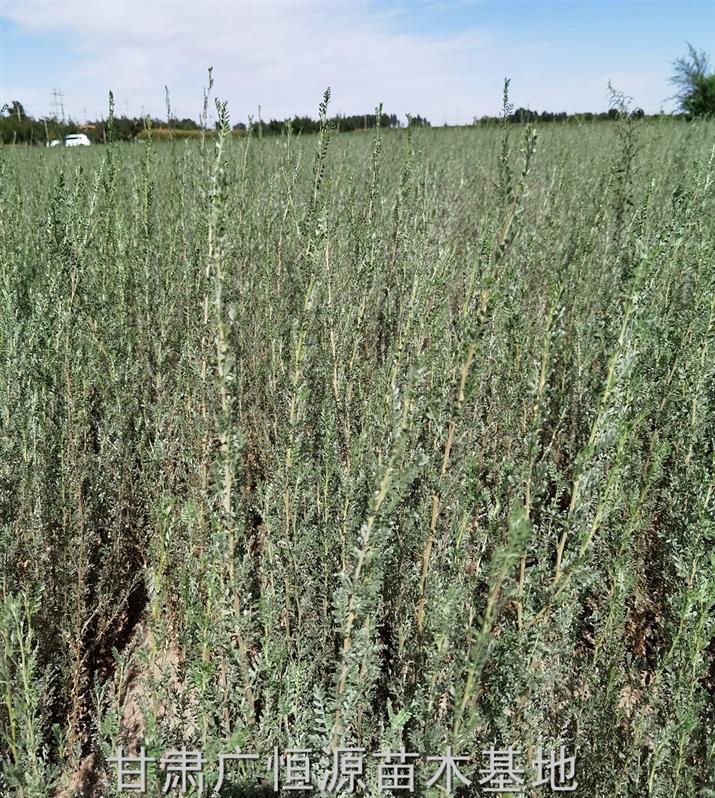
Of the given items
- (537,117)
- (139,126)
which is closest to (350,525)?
(537,117)

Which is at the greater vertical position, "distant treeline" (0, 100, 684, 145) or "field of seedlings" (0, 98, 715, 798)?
"distant treeline" (0, 100, 684, 145)

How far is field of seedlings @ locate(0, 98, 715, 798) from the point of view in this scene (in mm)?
1416

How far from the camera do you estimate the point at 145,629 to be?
236 cm

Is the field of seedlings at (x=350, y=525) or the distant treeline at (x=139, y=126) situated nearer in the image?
the field of seedlings at (x=350, y=525)

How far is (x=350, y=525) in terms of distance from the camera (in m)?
1.59

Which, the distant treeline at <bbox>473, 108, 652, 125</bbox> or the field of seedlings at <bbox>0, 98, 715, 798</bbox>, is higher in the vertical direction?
the distant treeline at <bbox>473, 108, 652, 125</bbox>

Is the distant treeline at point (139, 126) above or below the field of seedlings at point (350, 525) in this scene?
above

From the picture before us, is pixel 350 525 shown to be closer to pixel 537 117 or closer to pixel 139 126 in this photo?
pixel 537 117

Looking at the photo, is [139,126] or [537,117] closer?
[537,117]

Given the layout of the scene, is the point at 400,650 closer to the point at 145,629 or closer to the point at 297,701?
the point at 297,701

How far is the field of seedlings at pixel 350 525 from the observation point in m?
1.42

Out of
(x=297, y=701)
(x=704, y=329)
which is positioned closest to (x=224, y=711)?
(x=297, y=701)

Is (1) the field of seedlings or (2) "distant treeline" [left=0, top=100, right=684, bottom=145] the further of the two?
(2) "distant treeline" [left=0, top=100, right=684, bottom=145]

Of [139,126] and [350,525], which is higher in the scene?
[139,126]
